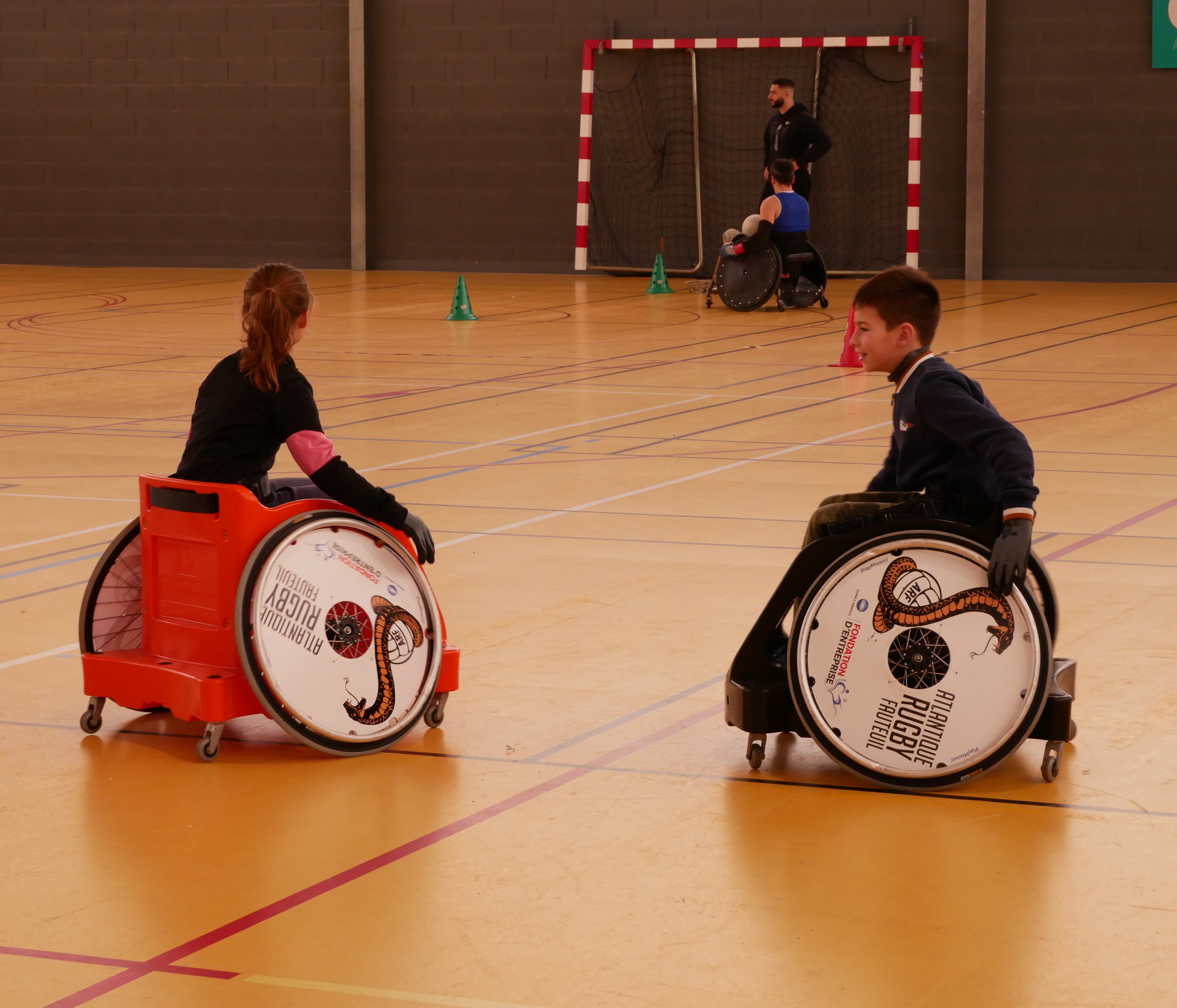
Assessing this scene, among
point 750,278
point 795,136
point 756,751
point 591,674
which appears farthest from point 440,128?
point 756,751

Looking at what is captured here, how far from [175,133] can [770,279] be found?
35.6 feet

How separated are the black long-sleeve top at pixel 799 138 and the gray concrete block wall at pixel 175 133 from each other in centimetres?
748

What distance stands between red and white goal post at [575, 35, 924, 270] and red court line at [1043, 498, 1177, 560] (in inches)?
566

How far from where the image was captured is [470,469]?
28.6ft

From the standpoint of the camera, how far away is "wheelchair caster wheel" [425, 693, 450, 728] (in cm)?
452

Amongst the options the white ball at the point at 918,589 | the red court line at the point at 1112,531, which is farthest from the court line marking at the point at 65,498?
the white ball at the point at 918,589

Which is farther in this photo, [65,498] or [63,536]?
[65,498]

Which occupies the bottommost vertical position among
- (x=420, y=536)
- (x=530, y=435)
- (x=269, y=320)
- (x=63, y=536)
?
(x=63, y=536)

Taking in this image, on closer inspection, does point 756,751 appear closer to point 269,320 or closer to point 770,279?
point 269,320

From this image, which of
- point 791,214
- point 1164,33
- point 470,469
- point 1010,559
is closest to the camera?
point 1010,559

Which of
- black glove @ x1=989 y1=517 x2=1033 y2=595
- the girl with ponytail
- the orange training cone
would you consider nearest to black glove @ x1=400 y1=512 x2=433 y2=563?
the girl with ponytail

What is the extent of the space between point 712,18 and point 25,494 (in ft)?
52.5

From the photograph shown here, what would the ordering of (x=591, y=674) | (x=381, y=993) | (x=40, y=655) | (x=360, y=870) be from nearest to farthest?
(x=381, y=993) → (x=360, y=870) → (x=591, y=674) → (x=40, y=655)

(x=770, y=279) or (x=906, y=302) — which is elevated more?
(x=906, y=302)
